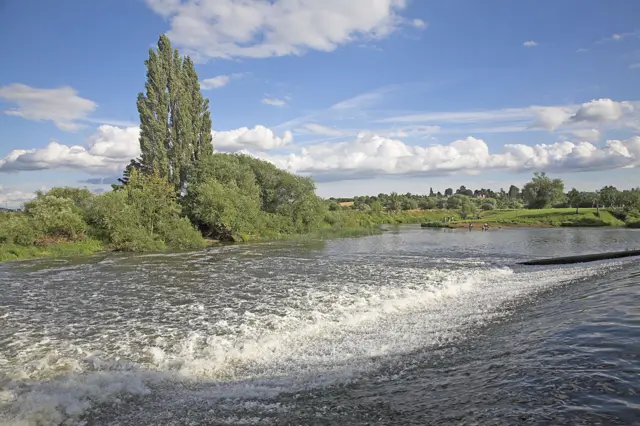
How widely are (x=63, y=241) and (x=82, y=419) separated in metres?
37.8

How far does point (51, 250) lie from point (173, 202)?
13.0m

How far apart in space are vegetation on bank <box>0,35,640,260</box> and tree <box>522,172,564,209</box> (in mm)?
49468

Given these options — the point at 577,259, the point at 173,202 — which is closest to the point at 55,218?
the point at 173,202

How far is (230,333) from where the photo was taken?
11836mm

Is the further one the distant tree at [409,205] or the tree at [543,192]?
the distant tree at [409,205]

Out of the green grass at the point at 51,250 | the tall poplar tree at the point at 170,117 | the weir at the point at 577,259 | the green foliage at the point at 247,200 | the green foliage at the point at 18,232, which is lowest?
the green grass at the point at 51,250

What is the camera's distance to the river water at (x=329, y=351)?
655 cm

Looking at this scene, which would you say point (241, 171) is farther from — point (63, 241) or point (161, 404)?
point (161, 404)

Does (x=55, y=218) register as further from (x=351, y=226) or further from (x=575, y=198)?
(x=575, y=198)

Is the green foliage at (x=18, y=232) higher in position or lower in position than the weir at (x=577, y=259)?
Answer: higher

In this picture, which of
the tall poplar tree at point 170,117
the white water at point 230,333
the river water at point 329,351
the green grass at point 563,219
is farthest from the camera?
the green grass at point 563,219

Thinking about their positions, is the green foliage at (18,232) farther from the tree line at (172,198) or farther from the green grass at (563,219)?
the green grass at (563,219)

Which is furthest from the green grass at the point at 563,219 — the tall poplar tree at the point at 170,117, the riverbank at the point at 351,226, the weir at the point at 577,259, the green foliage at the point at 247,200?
the tall poplar tree at the point at 170,117

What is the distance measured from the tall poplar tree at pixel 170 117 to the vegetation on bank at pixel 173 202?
12cm
